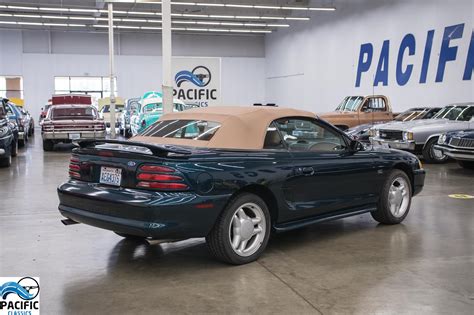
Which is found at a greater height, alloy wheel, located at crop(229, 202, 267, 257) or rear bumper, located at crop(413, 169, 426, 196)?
rear bumper, located at crop(413, 169, 426, 196)

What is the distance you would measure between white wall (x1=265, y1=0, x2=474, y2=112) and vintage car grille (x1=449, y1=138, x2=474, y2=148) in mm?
8342

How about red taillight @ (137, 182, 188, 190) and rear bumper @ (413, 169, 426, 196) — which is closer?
red taillight @ (137, 182, 188, 190)

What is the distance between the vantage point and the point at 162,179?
4504mm

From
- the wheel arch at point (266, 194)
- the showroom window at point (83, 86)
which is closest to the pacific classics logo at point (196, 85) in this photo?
the wheel arch at point (266, 194)

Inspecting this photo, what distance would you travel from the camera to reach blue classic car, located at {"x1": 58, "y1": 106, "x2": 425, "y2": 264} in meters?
4.51

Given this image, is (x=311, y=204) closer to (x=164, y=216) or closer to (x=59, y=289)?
(x=164, y=216)

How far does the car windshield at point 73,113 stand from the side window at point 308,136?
1318 centimetres

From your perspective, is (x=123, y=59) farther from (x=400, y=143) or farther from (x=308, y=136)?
(x=308, y=136)

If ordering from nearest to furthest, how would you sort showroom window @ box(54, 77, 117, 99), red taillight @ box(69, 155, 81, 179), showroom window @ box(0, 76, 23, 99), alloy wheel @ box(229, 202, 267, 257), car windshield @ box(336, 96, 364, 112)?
1. alloy wheel @ box(229, 202, 267, 257)
2. red taillight @ box(69, 155, 81, 179)
3. car windshield @ box(336, 96, 364, 112)
4. showroom window @ box(0, 76, 23, 99)
5. showroom window @ box(54, 77, 117, 99)

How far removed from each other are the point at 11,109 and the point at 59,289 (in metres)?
16.2

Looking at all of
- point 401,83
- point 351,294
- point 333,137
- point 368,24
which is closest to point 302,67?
point 368,24

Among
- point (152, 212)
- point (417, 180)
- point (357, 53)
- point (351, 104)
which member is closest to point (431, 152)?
point (351, 104)

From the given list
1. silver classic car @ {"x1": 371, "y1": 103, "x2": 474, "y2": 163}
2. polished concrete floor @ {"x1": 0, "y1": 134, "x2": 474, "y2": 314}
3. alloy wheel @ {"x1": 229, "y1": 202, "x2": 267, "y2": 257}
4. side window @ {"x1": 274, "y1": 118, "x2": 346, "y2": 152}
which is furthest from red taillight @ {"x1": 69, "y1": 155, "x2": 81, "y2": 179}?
silver classic car @ {"x1": 371, "y1": 103, "x2": 474, "y2": 163}

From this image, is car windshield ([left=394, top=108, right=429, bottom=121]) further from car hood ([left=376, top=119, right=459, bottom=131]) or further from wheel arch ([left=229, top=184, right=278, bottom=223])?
wheel arch ([left=229, top=184, right=278, bottom=223])
